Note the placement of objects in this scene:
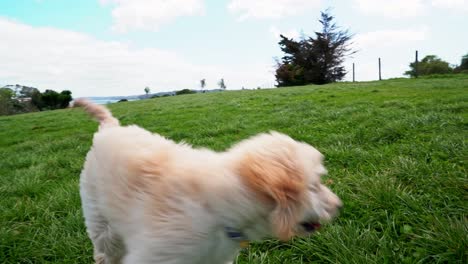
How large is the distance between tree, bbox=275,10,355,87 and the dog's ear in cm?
4303

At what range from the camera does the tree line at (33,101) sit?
3975cm

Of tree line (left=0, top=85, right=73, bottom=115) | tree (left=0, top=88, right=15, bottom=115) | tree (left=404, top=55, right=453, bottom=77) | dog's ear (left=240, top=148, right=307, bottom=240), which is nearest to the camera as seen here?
dog's ear (left=240, top=148, right=307, bottom=240)

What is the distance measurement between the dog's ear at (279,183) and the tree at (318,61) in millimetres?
43030

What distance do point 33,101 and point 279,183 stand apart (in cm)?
4710

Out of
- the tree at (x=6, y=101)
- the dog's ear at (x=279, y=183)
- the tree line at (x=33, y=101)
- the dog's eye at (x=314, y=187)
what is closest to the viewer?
the dog's ear at (x=279, y=183)

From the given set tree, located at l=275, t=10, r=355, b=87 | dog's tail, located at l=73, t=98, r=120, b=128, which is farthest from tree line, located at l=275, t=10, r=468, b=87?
dog's tail, located at l=73, t=98, r=120, b=128

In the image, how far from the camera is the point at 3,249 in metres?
3.29

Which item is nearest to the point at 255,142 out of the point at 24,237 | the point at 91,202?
the point at 91,202

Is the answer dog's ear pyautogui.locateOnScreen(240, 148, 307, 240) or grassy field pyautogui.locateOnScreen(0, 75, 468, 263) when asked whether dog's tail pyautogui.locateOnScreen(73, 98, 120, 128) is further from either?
dog's ear pyautogui.locateOnScreen(240, 148, 307, 240)

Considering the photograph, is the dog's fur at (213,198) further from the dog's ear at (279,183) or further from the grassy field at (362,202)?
the grassy field at (362,202)

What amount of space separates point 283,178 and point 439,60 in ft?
168

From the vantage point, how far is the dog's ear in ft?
5.97

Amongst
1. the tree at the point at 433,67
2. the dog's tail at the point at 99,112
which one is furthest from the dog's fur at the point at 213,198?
the tree at the point at 433,67

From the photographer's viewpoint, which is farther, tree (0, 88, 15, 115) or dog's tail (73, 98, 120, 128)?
tree (0, 88, 15, 115)
